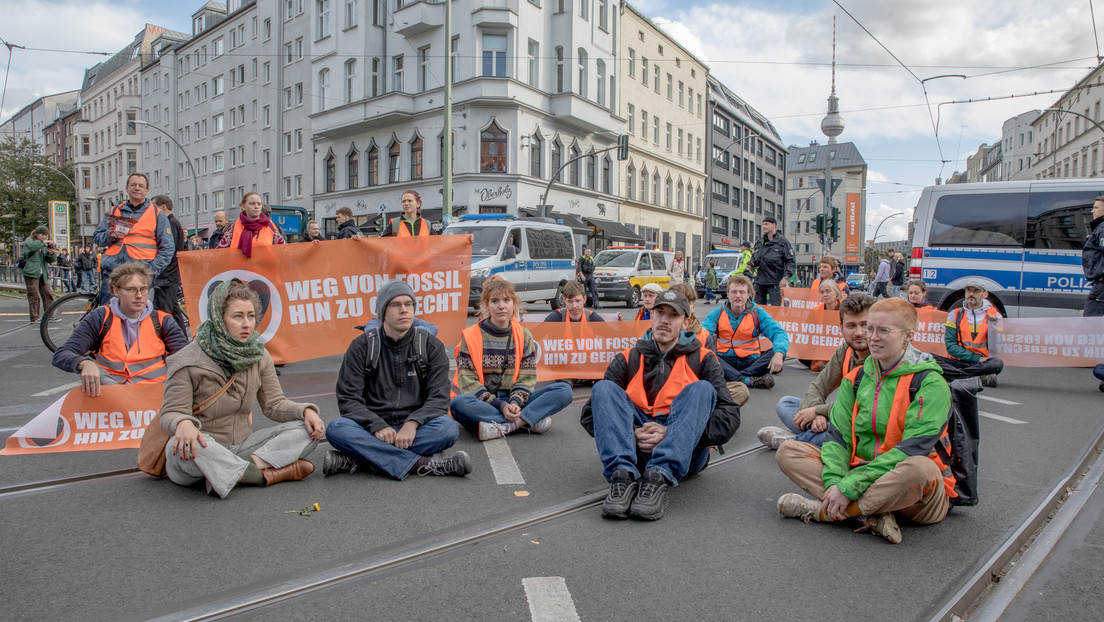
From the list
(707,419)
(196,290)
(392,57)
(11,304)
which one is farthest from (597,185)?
(707,419)

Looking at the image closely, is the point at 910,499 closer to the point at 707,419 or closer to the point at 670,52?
the point at 707,419

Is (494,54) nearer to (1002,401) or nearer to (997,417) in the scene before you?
(1002,401)

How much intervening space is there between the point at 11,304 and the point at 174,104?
44542 mm

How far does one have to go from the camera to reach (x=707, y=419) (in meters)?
4.30

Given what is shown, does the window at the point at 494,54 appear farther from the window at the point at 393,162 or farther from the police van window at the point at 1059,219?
the police van window at the point at 1059,219

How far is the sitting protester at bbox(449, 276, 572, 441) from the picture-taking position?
583cm

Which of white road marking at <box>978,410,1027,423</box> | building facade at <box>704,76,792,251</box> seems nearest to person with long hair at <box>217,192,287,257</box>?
white road marking at <box>978,410,1027,423</box>

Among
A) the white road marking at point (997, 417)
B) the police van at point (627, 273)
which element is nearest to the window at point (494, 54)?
the police van at point (627, 273)

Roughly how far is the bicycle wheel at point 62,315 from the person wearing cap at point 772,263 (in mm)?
9482

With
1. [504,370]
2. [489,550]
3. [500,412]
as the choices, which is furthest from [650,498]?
[504,370]

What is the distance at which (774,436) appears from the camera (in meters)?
5.33

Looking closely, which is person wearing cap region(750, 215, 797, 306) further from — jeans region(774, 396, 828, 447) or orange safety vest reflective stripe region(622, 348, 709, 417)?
orange safety vest reflective stripe region(622, 348, 709, 417)

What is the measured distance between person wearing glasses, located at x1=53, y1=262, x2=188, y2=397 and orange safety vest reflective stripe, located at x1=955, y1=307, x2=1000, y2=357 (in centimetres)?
836

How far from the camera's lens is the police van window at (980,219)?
11.5 meters
